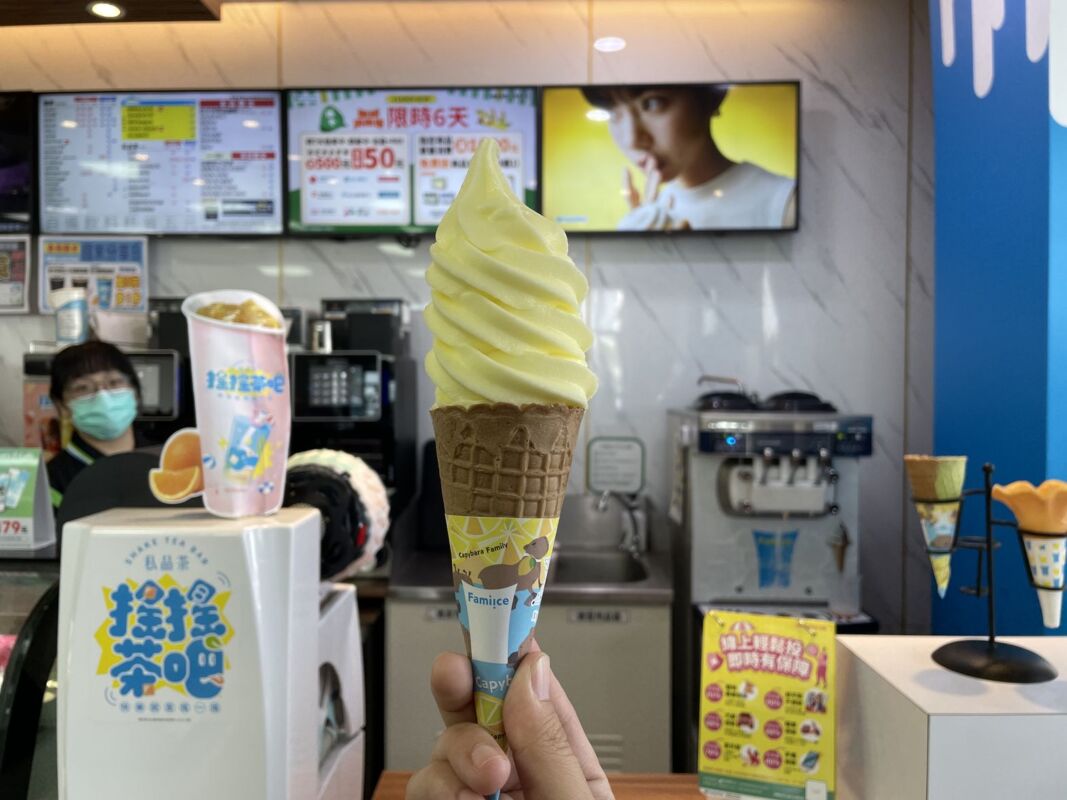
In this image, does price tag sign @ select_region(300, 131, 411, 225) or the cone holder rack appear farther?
price tag sign @ select_region(300, 131, 411, 225)

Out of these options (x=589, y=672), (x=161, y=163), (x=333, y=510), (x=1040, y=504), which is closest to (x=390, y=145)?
(x=161, y=163)

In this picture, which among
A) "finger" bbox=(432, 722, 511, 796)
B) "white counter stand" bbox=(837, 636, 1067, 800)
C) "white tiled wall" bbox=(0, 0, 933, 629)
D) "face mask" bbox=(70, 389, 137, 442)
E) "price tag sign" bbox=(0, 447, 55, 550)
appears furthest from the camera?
"white tiled wall" bbox=(0, 0, 933, 629)

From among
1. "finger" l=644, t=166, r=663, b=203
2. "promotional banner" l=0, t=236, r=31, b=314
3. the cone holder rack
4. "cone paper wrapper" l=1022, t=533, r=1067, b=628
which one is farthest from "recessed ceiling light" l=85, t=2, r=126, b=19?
"cone paper wrapper" l=1022, t=533, r=1067, b=628

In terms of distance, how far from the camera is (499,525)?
Result: 0.91 meters

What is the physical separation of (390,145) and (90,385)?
170 cm

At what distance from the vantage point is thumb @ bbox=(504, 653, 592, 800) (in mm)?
892

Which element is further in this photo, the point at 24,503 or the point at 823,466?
the point at 823,466

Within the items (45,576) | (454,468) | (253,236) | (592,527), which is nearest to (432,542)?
(592,527)

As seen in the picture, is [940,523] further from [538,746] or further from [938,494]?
[538,746]

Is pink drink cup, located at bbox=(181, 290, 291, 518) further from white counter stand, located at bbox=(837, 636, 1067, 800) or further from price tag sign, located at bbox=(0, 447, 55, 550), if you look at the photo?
white counter stand, located at bbox=(837, 636, 1067, 800)

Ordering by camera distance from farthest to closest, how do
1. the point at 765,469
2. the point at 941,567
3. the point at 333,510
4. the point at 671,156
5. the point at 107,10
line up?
the point at 671,156, the point at 107,10, the point at 765,469, the point at 333,510, the point at 941,567

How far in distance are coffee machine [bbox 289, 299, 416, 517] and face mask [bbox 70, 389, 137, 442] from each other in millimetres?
600

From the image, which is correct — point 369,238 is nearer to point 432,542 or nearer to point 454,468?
point 432,542

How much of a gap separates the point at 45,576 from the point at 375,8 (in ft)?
10.6
